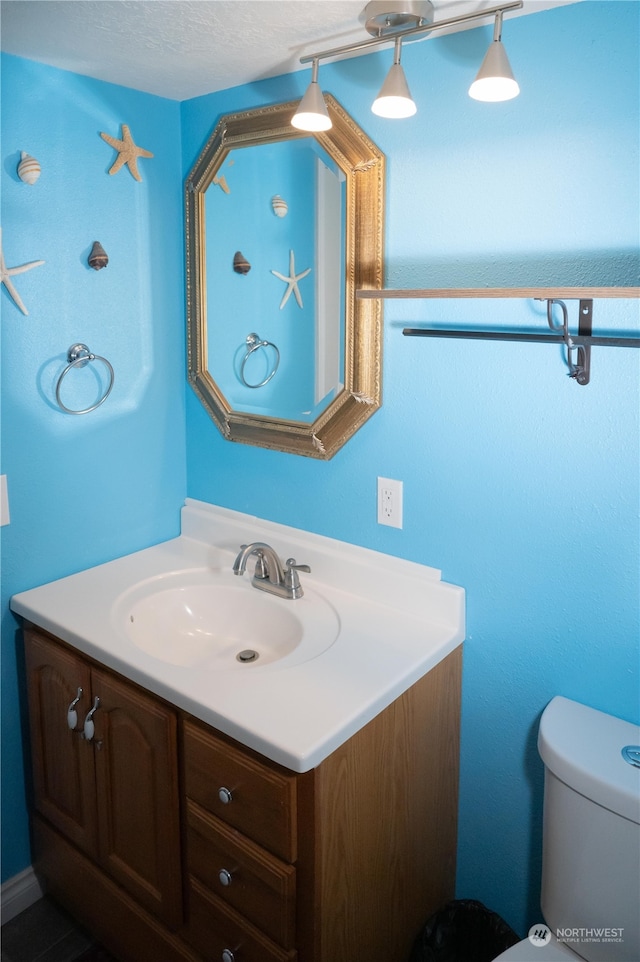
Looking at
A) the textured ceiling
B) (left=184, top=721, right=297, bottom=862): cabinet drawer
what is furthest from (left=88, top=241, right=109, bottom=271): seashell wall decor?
(left=184, top=721, right=297, bottom=862): cabinet drawer

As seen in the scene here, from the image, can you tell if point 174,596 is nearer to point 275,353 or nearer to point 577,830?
point 275,353

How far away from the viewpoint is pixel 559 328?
141 centimetres

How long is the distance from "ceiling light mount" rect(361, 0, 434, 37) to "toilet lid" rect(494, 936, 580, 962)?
1675 mm

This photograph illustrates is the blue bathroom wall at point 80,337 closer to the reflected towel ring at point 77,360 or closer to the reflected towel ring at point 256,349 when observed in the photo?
the reflected towel ring at point 77,360

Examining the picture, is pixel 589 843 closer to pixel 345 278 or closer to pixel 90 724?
pixel 90 724

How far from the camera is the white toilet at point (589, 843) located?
1302 mm

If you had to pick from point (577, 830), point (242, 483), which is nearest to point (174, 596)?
point (242, 483)

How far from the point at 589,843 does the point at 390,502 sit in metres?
0.79

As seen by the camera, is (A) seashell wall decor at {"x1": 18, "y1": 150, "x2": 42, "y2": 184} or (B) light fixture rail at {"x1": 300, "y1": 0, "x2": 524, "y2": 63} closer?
(B) light fixture rail at {"x1": 300, "y1": 0, "x2": 524, "y2": 63}

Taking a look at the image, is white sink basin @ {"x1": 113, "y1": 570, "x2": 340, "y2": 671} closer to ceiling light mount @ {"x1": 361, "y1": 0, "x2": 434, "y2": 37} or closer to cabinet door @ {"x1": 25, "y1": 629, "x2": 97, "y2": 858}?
cabinet door @ {"x1": 25, "y1": 629, "x2": 97, "y2": 858}

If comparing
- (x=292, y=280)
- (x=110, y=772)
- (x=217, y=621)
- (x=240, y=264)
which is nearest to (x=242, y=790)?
(x=110, y=772)

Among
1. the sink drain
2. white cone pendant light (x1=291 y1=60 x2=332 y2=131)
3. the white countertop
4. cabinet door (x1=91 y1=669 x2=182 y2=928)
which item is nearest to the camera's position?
the white countertop

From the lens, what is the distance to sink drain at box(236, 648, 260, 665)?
1754mm

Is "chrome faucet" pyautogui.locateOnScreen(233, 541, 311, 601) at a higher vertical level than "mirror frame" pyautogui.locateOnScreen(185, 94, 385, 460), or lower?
lower
